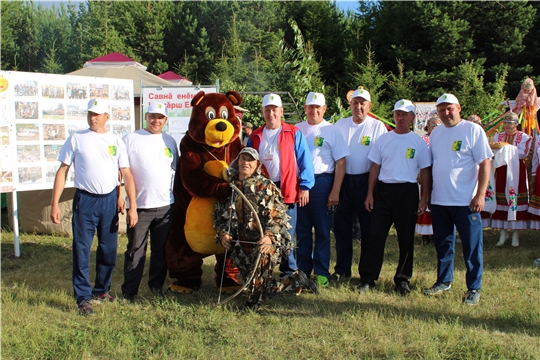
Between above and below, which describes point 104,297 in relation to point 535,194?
below

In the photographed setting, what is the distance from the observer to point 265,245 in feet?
15.0

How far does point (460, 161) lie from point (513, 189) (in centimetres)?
291

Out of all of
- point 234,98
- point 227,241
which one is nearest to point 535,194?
point 234,98

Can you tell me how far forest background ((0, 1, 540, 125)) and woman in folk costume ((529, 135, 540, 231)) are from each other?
7.59 m

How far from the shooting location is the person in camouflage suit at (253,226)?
4.72 meters

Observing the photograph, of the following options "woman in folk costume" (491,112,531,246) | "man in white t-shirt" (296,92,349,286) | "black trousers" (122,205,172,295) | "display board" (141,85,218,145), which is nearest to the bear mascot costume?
"black trousers" (122,205,172,295)

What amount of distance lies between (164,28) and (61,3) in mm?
16145

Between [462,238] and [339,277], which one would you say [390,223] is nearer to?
[462,238]

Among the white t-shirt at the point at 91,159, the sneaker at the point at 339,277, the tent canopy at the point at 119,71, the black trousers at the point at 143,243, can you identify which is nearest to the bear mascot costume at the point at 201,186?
the black trousers at the point at 143,243

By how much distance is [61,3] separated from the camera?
43625mm

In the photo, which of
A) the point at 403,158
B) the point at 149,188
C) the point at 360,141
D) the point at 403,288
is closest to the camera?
the point at 149,188

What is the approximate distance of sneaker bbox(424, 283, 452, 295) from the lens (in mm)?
5254

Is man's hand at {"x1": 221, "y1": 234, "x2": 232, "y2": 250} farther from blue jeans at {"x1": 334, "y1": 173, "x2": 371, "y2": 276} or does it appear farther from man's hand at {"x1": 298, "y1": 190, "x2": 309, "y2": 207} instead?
blue jeans at {"x1": 334, "y1": 173, "x2": 371, "y2": 276}

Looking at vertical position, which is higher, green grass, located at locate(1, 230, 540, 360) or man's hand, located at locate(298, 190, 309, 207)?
man's hand, located at locate(298, 190, 309, 207)
